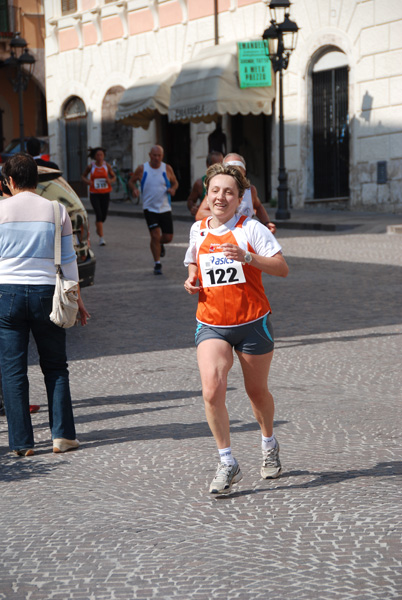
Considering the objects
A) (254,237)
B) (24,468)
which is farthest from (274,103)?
(254,237)

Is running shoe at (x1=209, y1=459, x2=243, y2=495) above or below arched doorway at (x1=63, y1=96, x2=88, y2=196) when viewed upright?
Answer: below

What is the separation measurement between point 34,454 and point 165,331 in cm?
469

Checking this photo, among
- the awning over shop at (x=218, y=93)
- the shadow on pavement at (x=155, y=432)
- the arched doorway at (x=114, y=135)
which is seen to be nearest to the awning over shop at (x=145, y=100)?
the awning over shop at (x=218, y=93)

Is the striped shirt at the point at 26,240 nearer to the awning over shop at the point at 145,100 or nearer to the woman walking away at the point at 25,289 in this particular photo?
the woman walking away at the point at 25,289

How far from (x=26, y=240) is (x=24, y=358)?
2.20 ft

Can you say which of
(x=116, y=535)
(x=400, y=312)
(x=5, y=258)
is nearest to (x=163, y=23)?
(x=400, y=312)

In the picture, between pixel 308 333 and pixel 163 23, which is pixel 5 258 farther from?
pixel 163 23

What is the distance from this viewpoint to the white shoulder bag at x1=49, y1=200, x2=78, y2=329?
6211 mm

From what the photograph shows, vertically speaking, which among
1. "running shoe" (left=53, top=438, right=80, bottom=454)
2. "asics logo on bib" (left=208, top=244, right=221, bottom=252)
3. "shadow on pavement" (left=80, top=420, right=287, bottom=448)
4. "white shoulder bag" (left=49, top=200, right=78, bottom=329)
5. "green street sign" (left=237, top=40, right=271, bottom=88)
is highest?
"green street sign" (left=237, top=40, right=271, bottom=88)

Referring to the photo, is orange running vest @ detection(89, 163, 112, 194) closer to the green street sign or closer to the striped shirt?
the green street sign

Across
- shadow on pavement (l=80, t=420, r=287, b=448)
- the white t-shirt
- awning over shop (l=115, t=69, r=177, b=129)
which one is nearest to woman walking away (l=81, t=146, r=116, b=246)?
awning over shop (l=115, t=69, r=177, b=129)

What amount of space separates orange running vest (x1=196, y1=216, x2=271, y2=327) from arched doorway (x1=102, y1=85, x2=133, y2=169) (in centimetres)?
2957

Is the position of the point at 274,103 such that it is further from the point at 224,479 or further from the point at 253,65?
the point at 224,479

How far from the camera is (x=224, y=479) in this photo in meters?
5.21
